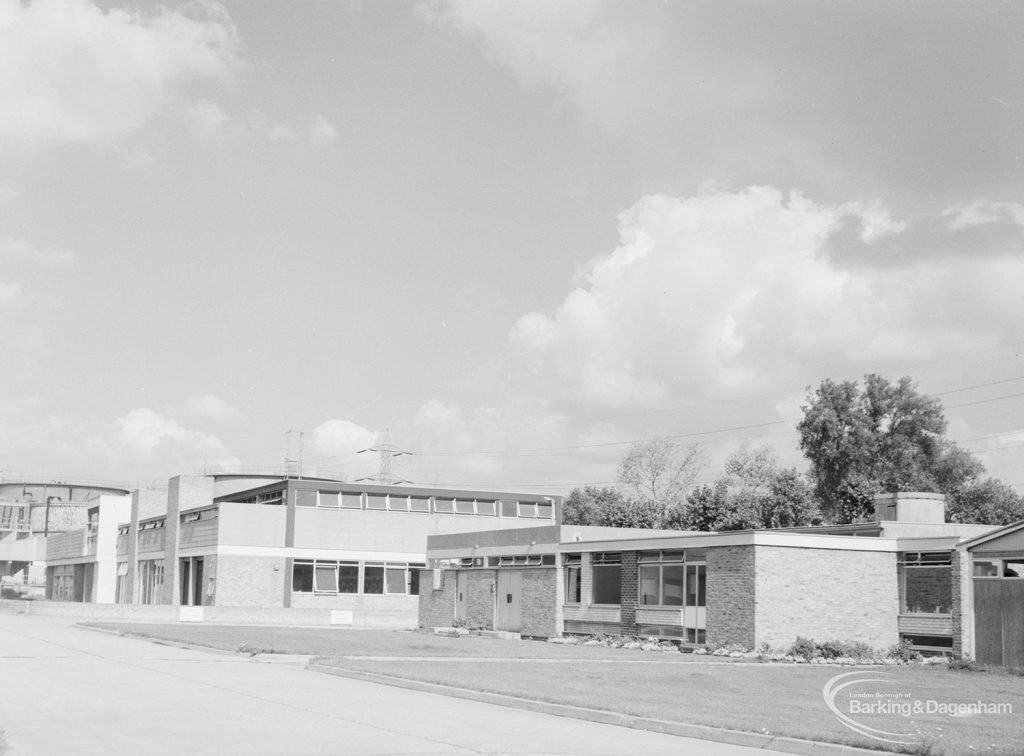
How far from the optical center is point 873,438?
A: 75312 mm

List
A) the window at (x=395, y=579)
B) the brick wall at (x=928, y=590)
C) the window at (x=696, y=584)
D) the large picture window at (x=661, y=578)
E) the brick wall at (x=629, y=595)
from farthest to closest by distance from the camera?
the window at (x=395, y=579)
the brick wall at (x=629, y=595)
the large picture window at (x=661, y=578)
the window at (x=696, y=584)
the brick wall at (x=928, y=590)

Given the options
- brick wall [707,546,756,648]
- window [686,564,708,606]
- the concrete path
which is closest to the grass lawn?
the concrete path

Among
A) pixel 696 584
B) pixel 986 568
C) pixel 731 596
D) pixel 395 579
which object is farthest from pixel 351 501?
pixel 986 568

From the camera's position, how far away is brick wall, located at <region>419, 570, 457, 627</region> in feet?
169

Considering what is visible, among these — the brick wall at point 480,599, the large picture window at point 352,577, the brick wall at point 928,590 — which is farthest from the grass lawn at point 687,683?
the large picture window at point 352,577

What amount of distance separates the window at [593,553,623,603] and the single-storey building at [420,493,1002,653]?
0.14 feet

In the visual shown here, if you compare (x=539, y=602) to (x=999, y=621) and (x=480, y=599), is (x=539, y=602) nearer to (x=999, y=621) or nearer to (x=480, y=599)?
(x=480, y=599)

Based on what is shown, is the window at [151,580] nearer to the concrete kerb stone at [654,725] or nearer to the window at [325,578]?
the window at [325,578]

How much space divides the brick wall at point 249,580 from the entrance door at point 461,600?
49.4 ft

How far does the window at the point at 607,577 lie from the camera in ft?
135

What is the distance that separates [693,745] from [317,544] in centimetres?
5106

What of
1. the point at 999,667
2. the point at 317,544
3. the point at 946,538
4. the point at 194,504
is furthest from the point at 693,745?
the point at 194,504

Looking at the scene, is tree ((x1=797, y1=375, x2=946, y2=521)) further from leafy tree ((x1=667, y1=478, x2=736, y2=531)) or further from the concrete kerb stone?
the concrete kerb stone

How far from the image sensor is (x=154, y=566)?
242 ft
